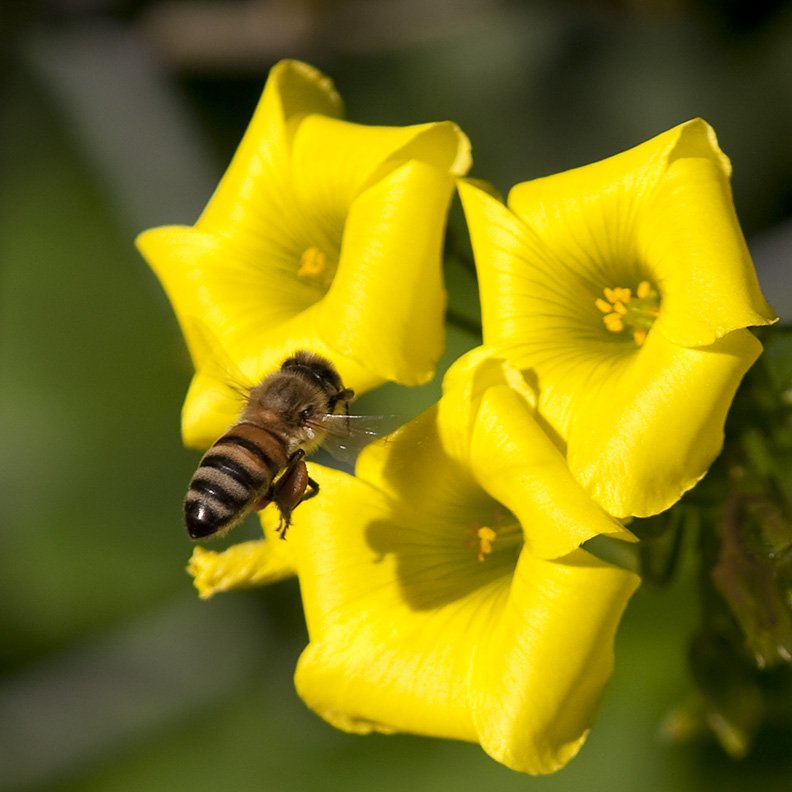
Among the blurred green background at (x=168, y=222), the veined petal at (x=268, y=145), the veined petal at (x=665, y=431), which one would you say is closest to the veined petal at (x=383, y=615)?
the veined petal at (x=665, y=431)

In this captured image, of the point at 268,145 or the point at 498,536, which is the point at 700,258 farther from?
the point at 268,145

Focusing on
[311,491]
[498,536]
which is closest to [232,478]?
[311,491]

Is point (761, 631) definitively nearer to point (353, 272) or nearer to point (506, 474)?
point (506, 474)

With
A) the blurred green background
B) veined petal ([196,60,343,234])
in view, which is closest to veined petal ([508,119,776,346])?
veined petal ([196,60,343,234])

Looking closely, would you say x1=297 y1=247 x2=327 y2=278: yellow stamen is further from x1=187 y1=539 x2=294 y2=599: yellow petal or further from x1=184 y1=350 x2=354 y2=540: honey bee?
x1=187 y1=539 x2=294 y2=599: yellow petal

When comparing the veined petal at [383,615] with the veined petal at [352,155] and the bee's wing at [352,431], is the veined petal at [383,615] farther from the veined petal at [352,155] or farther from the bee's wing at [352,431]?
the veined petal at [352,155]
